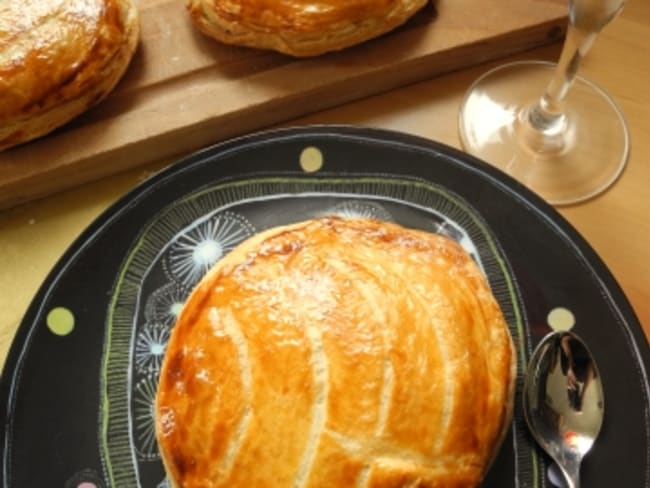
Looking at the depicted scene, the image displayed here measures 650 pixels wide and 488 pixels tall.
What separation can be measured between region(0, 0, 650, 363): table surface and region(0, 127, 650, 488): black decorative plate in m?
0.14

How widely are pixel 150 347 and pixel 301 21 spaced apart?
587 mm

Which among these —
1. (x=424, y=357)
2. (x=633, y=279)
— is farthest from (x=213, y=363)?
(x=633, y=279)

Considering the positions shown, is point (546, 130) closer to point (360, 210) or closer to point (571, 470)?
point (360, 210)

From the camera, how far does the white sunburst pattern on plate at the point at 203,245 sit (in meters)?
1.14

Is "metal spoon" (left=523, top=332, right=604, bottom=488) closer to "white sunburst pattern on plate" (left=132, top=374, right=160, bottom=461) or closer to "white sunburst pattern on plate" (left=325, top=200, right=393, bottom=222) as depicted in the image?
"white sunburst pattern on plate" (left=325, top=200, right=393, bottom=222)

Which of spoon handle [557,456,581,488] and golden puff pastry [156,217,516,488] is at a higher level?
golden puff pastry [156,217,516,488]

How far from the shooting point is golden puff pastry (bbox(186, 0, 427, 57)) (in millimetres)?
1242

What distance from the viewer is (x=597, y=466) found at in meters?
1.00

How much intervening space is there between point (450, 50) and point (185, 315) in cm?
69

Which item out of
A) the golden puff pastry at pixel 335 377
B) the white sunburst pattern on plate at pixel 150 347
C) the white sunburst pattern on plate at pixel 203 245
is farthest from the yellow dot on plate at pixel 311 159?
the white sunburst pattern on plate at pixel 150 347

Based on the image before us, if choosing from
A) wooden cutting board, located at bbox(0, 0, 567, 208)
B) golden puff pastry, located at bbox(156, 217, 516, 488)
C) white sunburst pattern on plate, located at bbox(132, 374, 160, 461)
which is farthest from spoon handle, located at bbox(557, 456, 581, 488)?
wooden cutting board, located at bbox(0, 0, 567, 208)

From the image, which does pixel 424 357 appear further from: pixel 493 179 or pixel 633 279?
pixel 633 279

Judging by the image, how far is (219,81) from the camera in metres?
1.31

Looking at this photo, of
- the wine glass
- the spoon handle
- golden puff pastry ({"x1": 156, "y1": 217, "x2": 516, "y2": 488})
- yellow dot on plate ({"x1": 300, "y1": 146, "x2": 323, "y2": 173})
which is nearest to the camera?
golden puff pastry ({"x1": 156, "y1": 217, "x2": 516, "y2": 488})
